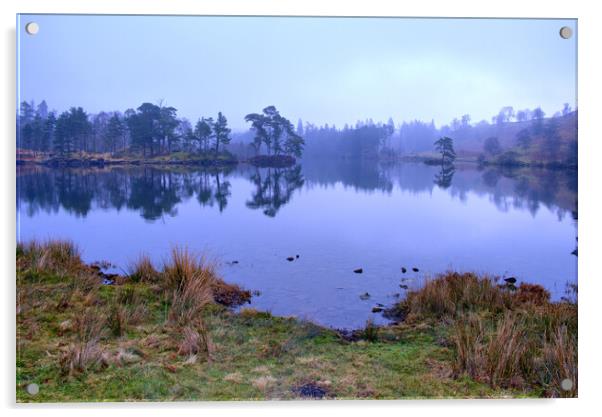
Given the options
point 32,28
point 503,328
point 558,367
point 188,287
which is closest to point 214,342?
point 188,287

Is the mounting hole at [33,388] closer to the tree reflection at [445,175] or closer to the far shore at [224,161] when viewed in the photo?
the far shore at [224,161]

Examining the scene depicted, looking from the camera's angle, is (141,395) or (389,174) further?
(389,174)

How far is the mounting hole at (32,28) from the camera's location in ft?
12.1

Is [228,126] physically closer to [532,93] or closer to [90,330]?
[90,330]

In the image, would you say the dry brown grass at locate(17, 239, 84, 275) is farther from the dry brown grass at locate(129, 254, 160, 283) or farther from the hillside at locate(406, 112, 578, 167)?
the hillside at locate(406, 112, 578, 167)

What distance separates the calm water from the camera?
3871mm

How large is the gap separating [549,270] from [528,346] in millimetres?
500

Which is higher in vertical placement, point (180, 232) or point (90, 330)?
point (180, 232)

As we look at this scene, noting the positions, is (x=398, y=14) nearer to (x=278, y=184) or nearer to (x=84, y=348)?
(x=278, y=184)

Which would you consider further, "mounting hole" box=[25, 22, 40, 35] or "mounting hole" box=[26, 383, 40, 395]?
"mounting hole" box=[25, 22, 40, 35]

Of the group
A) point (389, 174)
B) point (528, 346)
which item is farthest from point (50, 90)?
point (528, 346)

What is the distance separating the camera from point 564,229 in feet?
12.6

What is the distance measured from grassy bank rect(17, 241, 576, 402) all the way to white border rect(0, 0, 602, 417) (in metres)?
0.11

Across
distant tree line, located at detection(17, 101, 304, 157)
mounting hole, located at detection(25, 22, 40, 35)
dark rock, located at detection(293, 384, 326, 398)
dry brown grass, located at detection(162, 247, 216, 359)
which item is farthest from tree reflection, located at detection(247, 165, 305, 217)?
mounting hole, located at detection(25, 22, 40, 35)
